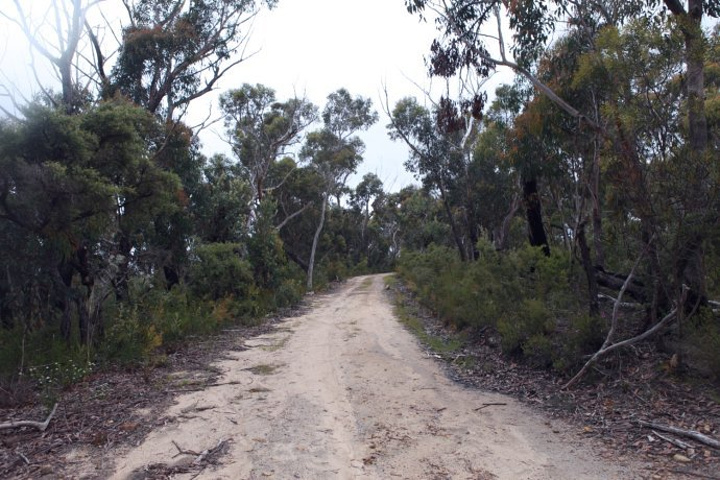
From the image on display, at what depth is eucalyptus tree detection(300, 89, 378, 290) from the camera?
3325cm

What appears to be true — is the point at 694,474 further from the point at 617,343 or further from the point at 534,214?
the point at 534,214

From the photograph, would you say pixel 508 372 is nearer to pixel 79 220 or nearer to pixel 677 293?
pixel 677 293

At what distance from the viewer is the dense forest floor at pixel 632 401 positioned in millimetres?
4934

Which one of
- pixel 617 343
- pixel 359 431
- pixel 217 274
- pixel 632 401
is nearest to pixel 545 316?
pixel 617 343

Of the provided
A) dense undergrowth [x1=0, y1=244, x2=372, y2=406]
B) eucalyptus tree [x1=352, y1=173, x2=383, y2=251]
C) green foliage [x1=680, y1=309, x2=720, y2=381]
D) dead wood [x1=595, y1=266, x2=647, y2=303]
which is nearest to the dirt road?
dense undergrowth [x1=0, y1=244, x2=372, y2=406]

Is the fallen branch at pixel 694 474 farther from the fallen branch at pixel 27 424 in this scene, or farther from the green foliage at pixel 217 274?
the green foliage at pixel 217 274

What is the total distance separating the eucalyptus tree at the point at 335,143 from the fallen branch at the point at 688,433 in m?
27.2

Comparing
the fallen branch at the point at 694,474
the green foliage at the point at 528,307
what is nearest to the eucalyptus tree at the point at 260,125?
the green foliage at the point at 528,307

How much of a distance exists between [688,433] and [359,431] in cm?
328

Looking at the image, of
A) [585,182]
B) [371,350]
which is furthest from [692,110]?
[371,350]

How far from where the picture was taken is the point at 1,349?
8492 mm

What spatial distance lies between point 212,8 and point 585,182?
13.4m

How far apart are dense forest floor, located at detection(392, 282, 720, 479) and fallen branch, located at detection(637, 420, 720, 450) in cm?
4

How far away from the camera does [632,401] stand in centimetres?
638
